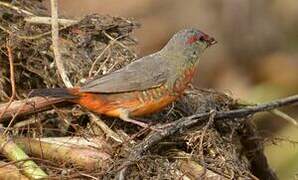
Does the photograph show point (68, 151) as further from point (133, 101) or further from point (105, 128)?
point (133, 101)

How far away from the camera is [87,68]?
4.65 metres

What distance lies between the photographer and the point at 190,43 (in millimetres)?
4715

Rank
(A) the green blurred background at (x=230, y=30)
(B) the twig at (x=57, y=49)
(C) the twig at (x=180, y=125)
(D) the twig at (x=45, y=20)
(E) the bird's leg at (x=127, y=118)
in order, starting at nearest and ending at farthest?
(C) the twig at (x=180, y=125)
(E) the bird's leg at (x=127, y=118)
(B) the twig at (x=57, y=49)
(D) the twig at (x=45, y=20)
(A) the green blurred background at (x=230, y=30)

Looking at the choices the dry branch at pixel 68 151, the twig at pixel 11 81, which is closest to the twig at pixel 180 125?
the dry branch at pixel 68 151

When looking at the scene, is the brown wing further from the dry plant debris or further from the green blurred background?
the green blurred background

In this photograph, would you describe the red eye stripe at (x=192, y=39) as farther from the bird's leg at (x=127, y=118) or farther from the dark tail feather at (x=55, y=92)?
the dark tail feather at (x=55, y=92)

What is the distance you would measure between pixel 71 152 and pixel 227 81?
496 centimetres

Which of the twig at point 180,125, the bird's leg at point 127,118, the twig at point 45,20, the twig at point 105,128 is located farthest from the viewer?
the twig at point 45,20

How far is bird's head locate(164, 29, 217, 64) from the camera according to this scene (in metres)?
4.71

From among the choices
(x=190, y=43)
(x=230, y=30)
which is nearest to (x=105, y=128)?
(x=190, y=43)

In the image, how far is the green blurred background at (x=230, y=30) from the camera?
8.84 m

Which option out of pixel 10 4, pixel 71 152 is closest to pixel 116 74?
pixel 71 152

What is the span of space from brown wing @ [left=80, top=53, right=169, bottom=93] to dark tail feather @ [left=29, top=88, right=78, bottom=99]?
5 centimetres

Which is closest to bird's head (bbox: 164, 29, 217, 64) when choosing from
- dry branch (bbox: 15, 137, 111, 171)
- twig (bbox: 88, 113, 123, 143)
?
twig (bbox: 88, 113, 123, 143)
